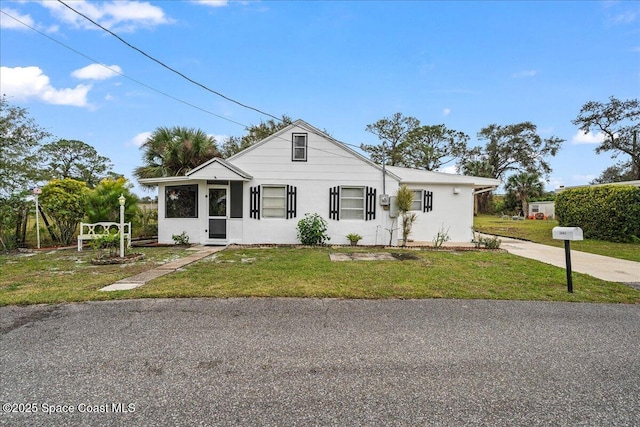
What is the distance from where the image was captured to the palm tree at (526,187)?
115 ft

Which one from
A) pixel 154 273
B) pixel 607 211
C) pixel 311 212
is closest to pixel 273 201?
pixel 311 212

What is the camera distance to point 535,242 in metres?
13.9

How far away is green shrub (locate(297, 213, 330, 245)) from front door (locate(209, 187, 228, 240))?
2785 millimetres

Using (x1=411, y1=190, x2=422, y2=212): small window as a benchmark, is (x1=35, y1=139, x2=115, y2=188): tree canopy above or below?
above

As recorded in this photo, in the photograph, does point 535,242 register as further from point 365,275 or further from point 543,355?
point 543,355

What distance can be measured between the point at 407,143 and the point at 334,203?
25.2m

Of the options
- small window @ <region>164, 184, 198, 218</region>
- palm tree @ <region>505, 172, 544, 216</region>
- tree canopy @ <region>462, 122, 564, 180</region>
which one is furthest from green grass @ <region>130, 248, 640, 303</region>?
tree canopy @ <region>462, 122, 564, 180</region>

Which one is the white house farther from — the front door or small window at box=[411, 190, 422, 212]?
small window at box=[411, 190, 422, 212]

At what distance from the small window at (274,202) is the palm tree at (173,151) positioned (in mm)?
5281

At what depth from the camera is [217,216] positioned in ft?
38.1

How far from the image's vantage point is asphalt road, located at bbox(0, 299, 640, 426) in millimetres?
2205

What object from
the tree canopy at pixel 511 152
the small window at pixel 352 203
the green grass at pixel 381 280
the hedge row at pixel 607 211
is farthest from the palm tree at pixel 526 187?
the green grass at pixel 381 280

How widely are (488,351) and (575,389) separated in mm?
749

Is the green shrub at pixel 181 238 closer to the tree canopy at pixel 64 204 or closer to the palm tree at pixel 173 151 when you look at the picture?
the tree canopy at pixel 64 204
